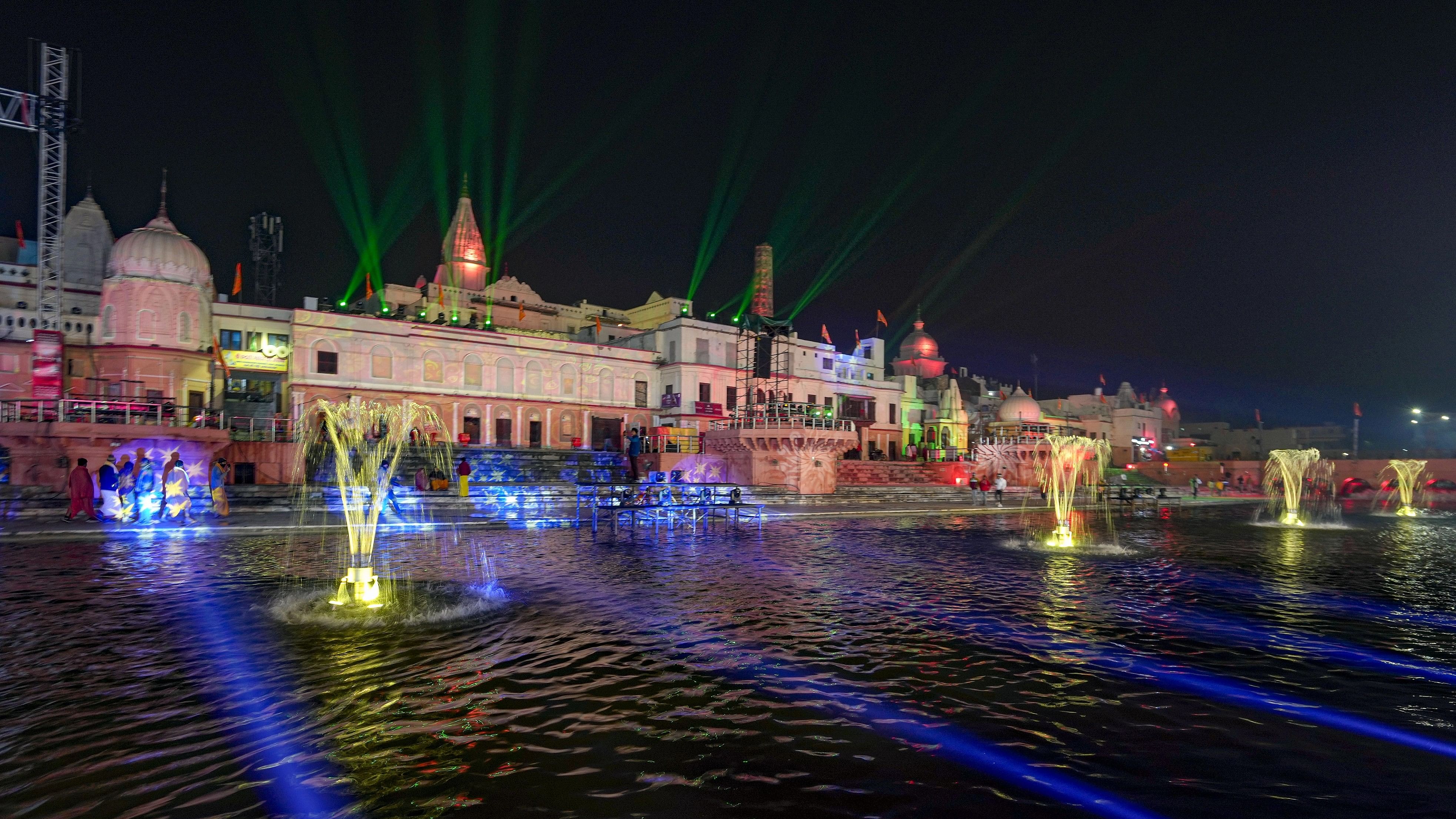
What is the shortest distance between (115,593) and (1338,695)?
51.8ft

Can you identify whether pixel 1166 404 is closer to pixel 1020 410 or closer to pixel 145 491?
pixel 1020 410

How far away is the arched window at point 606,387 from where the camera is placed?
49.8m

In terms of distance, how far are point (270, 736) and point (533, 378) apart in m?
42.7

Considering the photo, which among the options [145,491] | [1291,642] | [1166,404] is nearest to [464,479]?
[145,491]

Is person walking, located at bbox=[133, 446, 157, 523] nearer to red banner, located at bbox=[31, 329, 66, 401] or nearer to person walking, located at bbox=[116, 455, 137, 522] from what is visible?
person walking, located at bbox=[116, 455, 137, 522]

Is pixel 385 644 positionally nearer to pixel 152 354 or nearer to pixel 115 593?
pixel 115 593

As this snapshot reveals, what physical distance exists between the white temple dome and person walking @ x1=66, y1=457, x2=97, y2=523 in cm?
1749

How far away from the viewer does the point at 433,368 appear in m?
44.3

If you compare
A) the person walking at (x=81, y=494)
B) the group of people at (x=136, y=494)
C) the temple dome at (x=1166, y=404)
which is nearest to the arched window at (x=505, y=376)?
the group of people at (x=136, y=494)

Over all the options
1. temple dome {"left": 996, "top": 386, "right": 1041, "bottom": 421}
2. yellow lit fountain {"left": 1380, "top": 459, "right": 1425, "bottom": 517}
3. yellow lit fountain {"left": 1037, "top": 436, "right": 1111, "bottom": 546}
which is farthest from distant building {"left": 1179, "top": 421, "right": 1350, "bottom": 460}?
yellow lit fountain {"left": 1380, "top": 459, "right": 1425, "bottom": 517}

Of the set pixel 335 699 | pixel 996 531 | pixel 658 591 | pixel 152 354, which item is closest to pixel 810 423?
pixel 996 531

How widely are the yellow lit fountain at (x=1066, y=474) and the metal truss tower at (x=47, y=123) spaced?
39245mm

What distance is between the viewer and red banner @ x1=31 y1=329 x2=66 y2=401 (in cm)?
2817

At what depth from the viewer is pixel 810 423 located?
130 ft
